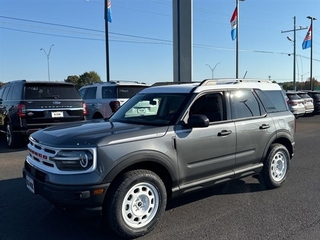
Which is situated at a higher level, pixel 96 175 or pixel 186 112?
pixel 186 112

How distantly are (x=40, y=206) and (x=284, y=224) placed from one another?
11.1 feet

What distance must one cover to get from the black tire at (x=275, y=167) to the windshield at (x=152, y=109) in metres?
1.96

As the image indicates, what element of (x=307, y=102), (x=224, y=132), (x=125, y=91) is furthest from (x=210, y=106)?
(x=307, y=102)

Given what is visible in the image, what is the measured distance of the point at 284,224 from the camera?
3.92 meters

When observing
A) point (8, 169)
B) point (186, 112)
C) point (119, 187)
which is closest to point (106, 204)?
point (119, 187)

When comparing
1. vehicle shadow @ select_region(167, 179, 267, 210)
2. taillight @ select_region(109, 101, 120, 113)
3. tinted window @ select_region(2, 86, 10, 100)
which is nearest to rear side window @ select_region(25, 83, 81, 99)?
taillight @ select_region(109, 101, 120, 113)

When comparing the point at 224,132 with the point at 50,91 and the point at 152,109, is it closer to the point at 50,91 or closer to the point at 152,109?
the point at 152,109

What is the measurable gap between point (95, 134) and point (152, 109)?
1361 millimetres

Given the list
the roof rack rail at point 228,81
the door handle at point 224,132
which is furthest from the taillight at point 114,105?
the door handle at point 224,132

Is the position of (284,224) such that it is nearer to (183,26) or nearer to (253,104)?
(253,104)

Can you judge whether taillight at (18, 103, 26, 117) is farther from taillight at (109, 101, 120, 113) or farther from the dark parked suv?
taillight at (109, 101, 120, 113)

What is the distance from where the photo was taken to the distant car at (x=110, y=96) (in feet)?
32.7

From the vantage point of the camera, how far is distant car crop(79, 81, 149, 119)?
32.7ft

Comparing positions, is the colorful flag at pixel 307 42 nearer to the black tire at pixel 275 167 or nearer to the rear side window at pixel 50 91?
the rear side window at pixel 50 91
